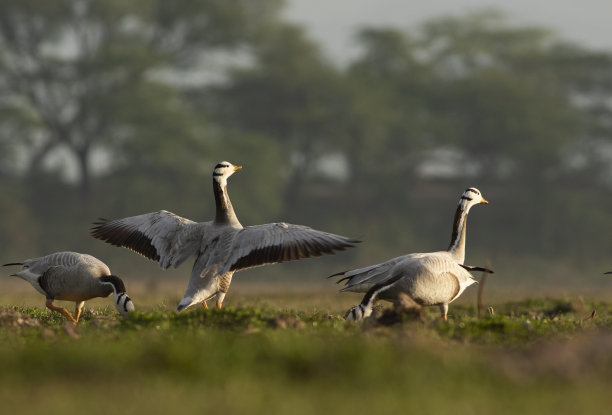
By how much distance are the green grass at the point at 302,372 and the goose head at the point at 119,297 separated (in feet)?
6.24

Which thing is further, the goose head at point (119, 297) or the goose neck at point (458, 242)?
the goose neck at point (458, 242)

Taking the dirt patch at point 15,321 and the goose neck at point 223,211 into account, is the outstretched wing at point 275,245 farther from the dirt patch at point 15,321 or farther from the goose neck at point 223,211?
the dirt patch at point 15,321

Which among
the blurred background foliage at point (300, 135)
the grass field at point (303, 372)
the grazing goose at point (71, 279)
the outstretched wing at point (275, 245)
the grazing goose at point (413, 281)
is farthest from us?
the blurred background foliage at point (300, 135)

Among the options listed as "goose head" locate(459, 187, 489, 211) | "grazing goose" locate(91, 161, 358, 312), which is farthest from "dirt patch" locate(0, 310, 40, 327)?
"goose head" locate(459, 187, 489, 211)

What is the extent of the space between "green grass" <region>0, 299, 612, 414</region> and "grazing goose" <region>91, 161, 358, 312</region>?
1.93 m

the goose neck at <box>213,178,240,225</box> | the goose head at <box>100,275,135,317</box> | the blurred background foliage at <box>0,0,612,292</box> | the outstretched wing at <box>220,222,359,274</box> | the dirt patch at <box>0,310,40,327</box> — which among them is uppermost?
the blurred background foliage at <box>0,0,612,292</box>

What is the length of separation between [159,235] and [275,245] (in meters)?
1.92

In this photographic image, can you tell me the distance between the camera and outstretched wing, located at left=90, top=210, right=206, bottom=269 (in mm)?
11945

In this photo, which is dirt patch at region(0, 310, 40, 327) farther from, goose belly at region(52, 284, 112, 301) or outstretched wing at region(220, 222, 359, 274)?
outstretched wing at region(220, 222, 359, 274)

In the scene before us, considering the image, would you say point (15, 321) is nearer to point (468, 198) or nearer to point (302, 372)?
point (302, 372)

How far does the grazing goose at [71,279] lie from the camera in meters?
12.1

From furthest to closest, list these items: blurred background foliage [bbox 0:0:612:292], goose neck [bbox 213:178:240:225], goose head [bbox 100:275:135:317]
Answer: blurred background foliage [bbox 0:0:612:292] < goose neck [bbox 213:178:240:225] < goose head [bbox 100:275:135:317]

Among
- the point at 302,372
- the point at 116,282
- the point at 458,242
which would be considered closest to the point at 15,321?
the point at 116,282

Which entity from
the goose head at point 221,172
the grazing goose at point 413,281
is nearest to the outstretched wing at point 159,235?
the goose head at point 221,172
